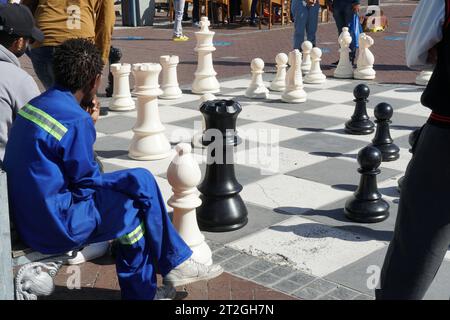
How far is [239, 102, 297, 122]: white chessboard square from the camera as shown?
23.1ft

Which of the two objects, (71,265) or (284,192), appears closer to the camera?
(71,265)

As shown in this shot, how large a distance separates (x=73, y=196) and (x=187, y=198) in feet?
2.78

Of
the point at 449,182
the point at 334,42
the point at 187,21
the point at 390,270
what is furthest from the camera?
the point at 187,21

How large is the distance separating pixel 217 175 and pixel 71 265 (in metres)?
1.07

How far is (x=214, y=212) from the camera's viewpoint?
429 cm

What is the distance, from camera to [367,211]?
437 cm

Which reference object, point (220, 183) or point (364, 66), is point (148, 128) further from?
point (364, 66)

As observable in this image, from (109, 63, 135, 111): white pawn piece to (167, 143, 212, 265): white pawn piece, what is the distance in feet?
11.7

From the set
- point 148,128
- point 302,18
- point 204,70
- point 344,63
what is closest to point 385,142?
point 148,128

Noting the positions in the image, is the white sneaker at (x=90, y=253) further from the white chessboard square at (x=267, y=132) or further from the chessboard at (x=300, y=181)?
the white chessboard square at (x=267, y=132)

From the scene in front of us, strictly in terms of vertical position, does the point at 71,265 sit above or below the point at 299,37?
below
